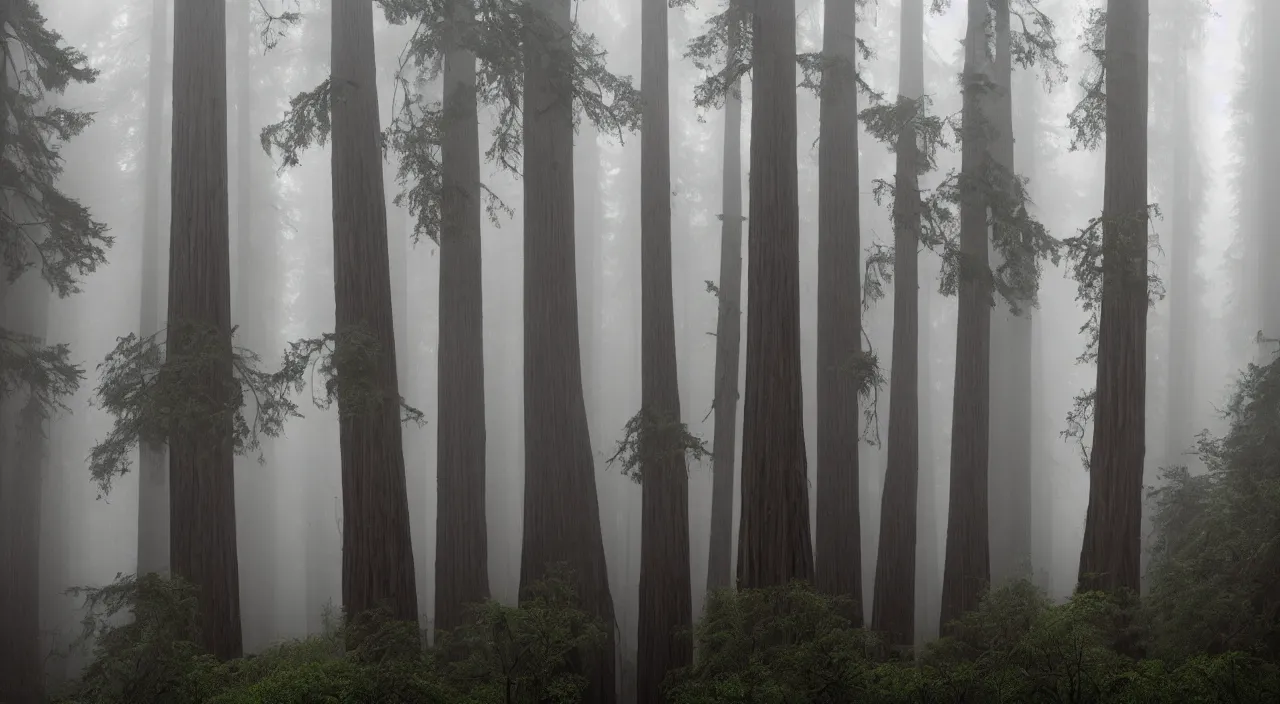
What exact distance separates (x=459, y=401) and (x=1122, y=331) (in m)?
8.47

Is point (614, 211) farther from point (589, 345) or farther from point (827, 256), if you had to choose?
point (827, 256)

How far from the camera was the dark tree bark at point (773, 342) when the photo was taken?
35.8 feet

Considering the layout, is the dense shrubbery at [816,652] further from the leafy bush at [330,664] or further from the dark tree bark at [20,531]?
the dark tree bark at [20,531]

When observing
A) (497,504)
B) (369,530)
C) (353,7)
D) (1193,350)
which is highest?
(353,7)

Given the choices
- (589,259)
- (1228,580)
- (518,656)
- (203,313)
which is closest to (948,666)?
(1228,580)

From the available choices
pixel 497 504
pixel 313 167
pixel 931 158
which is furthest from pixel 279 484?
pixel 931 158

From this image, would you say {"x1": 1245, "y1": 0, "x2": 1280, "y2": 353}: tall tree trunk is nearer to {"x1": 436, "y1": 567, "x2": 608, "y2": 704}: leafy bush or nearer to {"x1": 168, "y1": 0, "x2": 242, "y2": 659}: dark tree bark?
{"x1": 436, "y1": 567, "x2": 608, "y2": 704}: leafy bush

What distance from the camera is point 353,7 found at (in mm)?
11688

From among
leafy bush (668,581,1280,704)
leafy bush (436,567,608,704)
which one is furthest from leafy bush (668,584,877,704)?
leafy bush (436,567,608,704)

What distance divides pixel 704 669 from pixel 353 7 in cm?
848

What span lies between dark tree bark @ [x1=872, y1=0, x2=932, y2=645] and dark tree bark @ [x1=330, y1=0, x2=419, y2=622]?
25.2 ft

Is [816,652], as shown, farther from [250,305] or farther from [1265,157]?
[1265,157]

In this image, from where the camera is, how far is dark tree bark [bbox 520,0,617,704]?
12.9 meters

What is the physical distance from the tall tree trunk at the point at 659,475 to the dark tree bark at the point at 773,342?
9.15 feet
